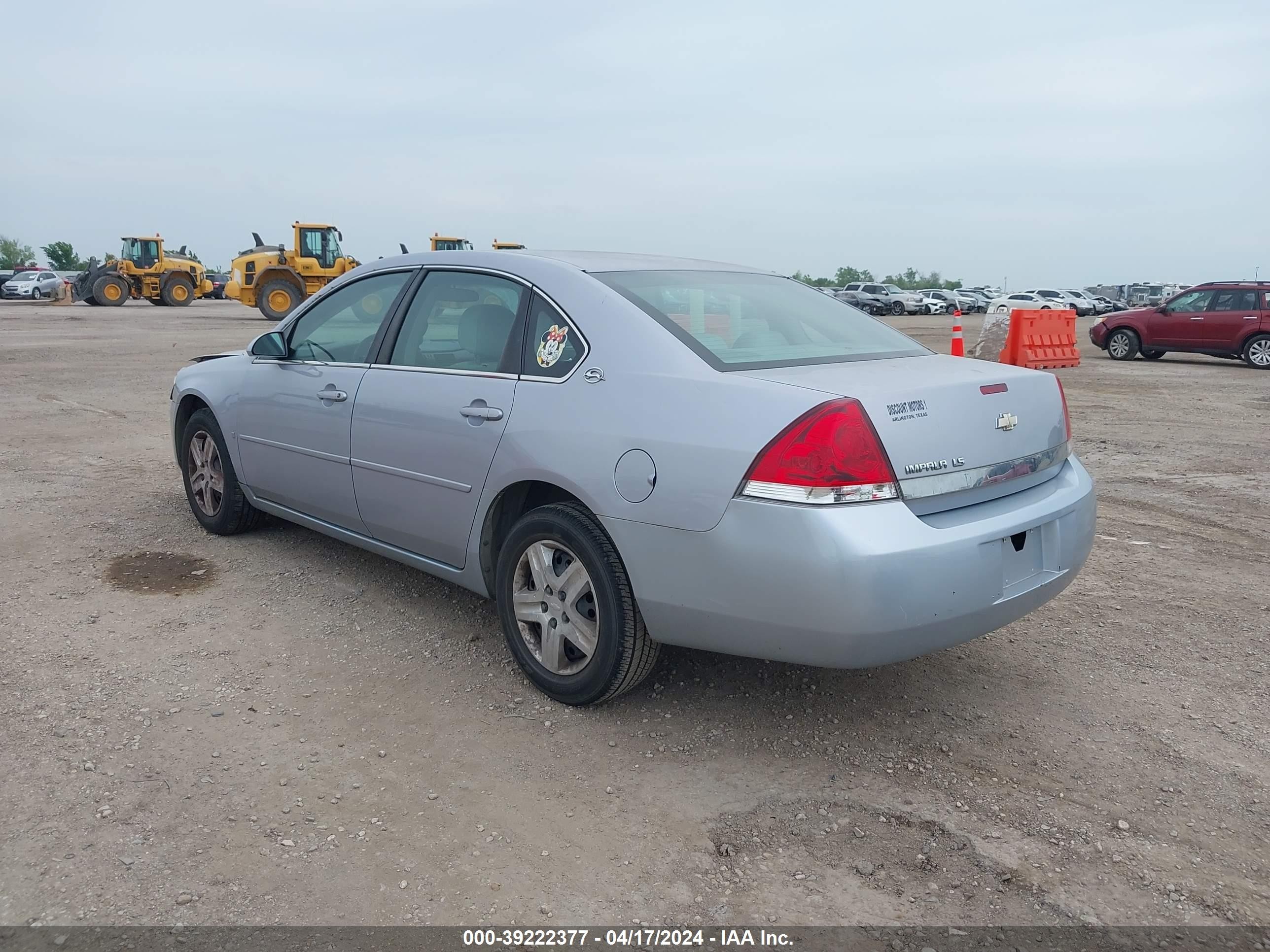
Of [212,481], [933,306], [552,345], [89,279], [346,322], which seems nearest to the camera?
[552,345]

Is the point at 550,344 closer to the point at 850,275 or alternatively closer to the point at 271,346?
the point at 271,346

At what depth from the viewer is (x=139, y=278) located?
34469 millimetres

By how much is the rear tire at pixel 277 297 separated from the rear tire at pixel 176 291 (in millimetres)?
9453

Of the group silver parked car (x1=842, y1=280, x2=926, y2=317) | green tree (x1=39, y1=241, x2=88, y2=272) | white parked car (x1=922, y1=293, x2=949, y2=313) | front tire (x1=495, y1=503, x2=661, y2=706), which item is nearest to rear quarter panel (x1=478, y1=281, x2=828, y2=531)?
front tire (x1=495, y1=503, x2=661, y2=706)

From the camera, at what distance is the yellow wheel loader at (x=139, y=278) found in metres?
34.0

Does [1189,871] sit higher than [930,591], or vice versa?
[930,591]

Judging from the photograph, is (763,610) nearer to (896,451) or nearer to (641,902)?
(896,451)

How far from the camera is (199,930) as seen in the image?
2.32m

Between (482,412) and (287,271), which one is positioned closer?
(482,412)

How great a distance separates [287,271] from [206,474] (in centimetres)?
2372

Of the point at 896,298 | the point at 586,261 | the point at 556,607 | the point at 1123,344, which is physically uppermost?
the point at 586,261

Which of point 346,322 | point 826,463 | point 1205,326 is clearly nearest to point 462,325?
point 346,322

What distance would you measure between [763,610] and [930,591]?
0.47 metres

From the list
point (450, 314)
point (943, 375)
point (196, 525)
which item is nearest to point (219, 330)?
point (196, 525)
